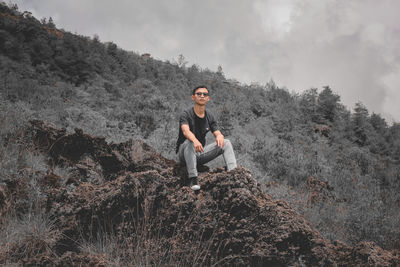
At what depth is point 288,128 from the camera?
36.2ft

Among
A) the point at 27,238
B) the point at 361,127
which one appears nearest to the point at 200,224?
the point at 27,238

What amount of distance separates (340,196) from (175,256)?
5.29 meters

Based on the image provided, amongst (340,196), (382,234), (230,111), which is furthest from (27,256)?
(230,111)

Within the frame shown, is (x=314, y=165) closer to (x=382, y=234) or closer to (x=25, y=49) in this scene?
(x=382, y=234)

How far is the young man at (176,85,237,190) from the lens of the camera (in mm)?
2764

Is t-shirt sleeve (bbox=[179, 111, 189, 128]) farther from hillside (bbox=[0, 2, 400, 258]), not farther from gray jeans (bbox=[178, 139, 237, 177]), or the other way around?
hillside (bbox=[0, 2, 400, 258])

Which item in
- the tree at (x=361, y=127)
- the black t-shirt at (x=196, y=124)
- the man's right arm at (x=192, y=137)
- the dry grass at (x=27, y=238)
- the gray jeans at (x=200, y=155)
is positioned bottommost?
the dry grass at (x=27, y=238)

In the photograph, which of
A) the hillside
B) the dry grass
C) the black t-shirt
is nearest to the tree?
the hillside

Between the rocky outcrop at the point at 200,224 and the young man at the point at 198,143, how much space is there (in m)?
0.25

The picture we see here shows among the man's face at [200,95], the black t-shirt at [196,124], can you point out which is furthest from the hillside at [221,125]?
the man's face at [200,95]

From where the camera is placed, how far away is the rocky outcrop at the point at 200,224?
2.23 metres

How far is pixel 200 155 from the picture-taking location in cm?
304

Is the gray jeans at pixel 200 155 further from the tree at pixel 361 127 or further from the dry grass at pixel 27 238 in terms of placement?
the tree at pixel 361 127

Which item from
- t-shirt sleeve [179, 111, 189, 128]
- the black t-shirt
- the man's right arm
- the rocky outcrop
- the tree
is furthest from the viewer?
the tree
